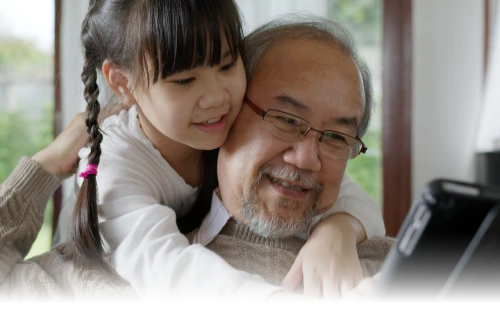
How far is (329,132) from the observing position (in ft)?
2.01

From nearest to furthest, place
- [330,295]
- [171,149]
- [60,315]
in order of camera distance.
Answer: [60,315] → [330,295] → [171,149]

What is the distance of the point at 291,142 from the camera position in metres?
0.60

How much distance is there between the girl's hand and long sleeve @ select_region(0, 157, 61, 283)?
385 millimetres

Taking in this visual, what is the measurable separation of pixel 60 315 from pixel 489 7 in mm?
670

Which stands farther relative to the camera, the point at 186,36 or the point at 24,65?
the point at 24,65

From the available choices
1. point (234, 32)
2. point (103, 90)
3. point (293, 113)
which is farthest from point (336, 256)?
point (103, 90)

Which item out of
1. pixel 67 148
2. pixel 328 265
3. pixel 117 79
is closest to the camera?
pixel 328 265

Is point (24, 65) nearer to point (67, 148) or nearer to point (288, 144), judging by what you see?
point (67, 148)

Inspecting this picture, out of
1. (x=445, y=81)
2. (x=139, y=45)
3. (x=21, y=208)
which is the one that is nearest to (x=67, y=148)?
(x=21, y=208)

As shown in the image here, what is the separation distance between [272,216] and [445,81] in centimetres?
41

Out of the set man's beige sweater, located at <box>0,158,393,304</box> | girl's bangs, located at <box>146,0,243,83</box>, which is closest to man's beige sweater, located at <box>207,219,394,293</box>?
man's beige sweater, located at <box>0,158,393,304</box>

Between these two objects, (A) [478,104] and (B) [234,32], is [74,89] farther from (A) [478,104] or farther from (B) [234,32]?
(A) [478,104]

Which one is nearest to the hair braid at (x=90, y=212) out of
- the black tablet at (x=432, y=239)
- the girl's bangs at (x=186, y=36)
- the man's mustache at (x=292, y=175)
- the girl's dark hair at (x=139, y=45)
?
the girl's dark hair at (x=139, y=45)

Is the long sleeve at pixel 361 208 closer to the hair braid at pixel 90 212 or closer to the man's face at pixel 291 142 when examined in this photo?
the man's face at pixel 291 142
